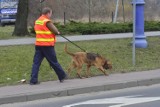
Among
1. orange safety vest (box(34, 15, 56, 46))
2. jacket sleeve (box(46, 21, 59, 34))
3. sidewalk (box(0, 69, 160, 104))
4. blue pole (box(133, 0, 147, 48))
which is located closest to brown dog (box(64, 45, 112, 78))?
sidewalk (box(0, 69, 160, 104))

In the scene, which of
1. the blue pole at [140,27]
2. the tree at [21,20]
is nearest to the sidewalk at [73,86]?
the blue pole at [140,27]

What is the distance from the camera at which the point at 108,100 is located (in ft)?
34.4

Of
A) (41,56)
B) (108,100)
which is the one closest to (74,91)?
(108,100)

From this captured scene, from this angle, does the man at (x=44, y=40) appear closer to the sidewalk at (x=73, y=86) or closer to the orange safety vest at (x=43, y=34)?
the orange safety vest at (x=43, y=34)

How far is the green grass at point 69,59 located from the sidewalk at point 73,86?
749 millimetres

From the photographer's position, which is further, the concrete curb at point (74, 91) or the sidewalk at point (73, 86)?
the sidewalk at point (73, 86)

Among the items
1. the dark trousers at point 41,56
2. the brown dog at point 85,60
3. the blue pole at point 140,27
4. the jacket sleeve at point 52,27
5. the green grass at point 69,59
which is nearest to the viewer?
the jacket sleeve at point 52,27

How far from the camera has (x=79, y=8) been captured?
56219mm

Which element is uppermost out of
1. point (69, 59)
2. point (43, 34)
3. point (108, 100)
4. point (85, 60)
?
point (43, 34)

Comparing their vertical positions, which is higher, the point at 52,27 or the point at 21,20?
the point at 52,27

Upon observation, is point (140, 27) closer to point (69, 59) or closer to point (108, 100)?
point (69, 59)

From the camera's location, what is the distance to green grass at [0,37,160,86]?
44.0ft

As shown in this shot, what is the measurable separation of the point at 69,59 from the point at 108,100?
203 inches

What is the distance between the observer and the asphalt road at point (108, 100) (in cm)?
997
